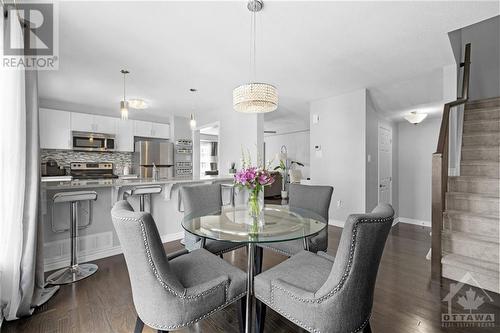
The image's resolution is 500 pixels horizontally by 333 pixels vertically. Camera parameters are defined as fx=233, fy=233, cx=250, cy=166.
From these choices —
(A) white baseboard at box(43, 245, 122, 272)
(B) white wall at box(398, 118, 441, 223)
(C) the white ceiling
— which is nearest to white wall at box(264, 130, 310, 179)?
(B) white wall at box(398, 118, 441, 223)

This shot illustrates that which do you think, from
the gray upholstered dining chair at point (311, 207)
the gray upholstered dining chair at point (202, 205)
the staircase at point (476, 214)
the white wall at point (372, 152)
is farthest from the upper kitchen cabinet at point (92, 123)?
the staircase at point (476, 214)

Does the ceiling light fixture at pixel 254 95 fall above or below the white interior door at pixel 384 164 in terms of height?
above

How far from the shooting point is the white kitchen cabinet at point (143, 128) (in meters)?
5.73

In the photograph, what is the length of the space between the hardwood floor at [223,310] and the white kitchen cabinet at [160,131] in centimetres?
398

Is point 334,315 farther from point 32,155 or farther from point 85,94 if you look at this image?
point 85,94

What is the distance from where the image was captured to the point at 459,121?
10.0 feet

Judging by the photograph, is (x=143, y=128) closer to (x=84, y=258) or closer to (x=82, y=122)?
(x=82, y=122)

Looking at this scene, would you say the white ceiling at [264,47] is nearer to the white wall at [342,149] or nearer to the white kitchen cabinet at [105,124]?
the white wall at [342,149]

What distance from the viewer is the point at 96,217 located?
2850 millimetres

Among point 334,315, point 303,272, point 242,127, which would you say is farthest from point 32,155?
point 242,127

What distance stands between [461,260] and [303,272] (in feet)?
6.23

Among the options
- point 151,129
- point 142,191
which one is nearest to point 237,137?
point 151,129

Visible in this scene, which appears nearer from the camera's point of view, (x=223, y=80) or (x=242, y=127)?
(x=223, y=80)

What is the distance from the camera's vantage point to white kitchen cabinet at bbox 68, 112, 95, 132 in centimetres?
488
